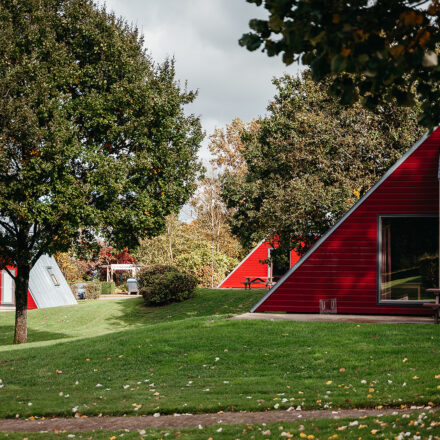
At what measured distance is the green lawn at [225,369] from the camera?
767 cm

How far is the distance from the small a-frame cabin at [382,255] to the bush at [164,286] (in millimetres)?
12568

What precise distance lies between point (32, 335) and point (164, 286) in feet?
23.8

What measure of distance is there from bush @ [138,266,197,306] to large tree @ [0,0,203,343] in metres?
8.83

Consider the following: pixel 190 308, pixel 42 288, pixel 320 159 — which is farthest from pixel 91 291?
pixel 320 159

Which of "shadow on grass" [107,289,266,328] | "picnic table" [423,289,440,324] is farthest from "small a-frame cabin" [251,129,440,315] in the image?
"shadow on grass" [107,289,266,328]

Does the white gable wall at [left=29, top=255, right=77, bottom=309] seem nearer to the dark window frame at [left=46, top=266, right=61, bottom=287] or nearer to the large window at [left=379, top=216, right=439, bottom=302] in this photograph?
the dark window frame at [left=46, top=266, right=61, bottom=287]

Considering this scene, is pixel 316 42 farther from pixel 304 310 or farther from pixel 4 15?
pixel 4 15

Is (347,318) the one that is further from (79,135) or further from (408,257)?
(79,135)

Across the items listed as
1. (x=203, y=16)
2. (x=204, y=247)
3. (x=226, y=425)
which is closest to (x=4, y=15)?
(x=203, y=16)

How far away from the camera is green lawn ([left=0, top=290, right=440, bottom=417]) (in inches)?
302

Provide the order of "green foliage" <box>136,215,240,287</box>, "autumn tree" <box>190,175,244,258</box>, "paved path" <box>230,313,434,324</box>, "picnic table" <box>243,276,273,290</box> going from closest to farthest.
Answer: "paved path" <box>230,313,434,324</box> < "picnic table" <box>243,276,273,290</box> < "green foliage" <box>136,215,240,287</box> < "autumn tree" <box>190,175,244,258</box>

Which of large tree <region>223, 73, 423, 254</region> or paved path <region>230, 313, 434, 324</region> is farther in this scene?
large tree <region>223, 73, 423, 254</region>

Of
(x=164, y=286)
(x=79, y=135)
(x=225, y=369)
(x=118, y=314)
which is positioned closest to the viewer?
(x=225, y=369)

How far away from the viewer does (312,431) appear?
5.96 metres
